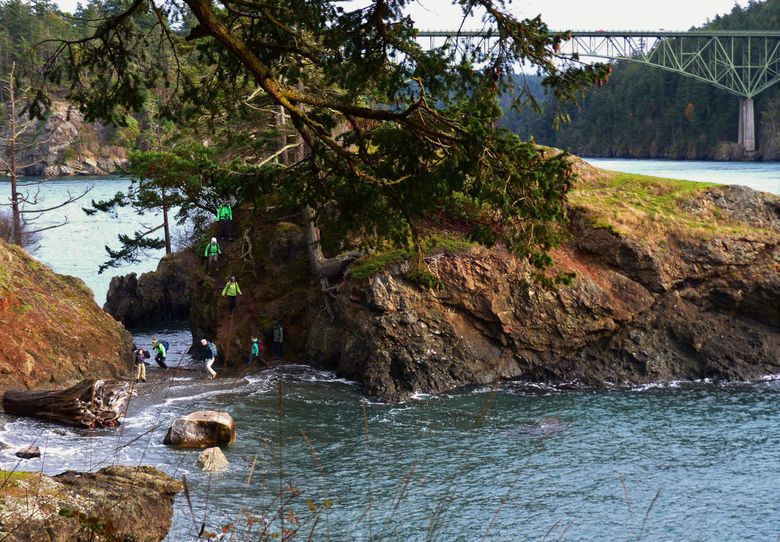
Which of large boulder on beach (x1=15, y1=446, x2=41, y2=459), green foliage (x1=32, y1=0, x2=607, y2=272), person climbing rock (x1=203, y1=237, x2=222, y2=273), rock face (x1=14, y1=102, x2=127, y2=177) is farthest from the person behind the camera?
rock face (x1=14, y1=102, x2=127, y2=177)

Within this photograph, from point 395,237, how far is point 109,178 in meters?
118

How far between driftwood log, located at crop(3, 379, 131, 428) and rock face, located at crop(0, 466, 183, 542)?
35.4ft

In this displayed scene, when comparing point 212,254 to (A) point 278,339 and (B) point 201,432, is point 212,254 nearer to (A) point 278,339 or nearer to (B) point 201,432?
(A) point 278,339

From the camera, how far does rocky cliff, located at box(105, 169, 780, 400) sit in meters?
30.2

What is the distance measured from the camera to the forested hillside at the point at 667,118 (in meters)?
123

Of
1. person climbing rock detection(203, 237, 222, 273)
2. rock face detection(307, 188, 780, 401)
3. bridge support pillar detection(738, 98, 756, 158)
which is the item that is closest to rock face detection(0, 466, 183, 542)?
rock face detection(307, 188, 780, 401)

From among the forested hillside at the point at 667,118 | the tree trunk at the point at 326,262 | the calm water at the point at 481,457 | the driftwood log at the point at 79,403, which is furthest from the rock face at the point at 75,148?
the driftwood log at the point at 79,403

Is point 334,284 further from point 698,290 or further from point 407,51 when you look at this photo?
point 407,51

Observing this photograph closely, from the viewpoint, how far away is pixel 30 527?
27.6 feet

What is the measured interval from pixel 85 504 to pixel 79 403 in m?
15.0

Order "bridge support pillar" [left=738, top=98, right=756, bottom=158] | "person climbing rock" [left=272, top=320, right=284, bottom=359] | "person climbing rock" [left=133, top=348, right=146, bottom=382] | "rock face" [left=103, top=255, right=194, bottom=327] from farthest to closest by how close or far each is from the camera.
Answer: "bridge support pillar" [left=738, top=98, right=756, bottom=158]
"rock face" [left=103, top=255, right=194, bottom=327]
"person climbing rock" [left=272, top=320, right=284, bottom=359]
"person climbing rock" [left=133, top=348, right=146, bottom=382]

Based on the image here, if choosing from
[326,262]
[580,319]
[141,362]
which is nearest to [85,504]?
[141,362]

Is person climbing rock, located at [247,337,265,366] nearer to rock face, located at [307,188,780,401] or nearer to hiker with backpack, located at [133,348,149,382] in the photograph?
rock face, located at [307,188,780,401]

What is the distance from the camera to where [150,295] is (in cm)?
4781
